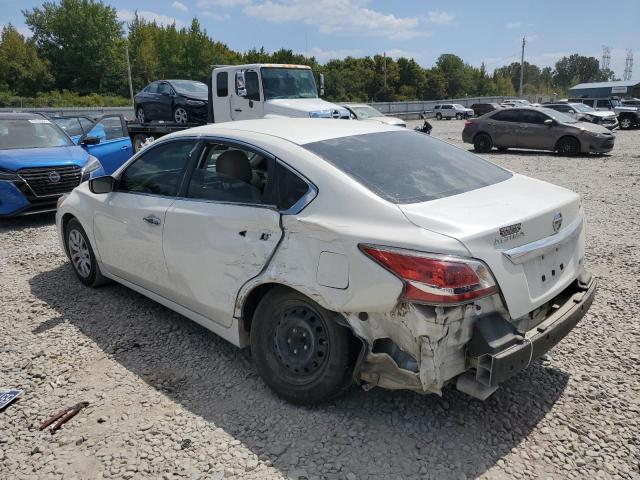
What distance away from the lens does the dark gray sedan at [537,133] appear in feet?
50.8

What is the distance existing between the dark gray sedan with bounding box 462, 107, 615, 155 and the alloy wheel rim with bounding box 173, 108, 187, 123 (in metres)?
9.59

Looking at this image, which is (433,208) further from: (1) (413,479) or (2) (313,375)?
(1) (413,479)

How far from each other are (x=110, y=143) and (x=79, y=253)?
18.0 ft

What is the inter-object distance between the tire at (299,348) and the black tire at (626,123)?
30409 mm

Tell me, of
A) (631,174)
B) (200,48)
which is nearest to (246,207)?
(631,174)

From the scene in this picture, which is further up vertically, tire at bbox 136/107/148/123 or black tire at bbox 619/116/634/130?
tire at bbox 136/107/148/123

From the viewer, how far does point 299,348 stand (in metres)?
2.95

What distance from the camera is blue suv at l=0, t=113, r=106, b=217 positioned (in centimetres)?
743

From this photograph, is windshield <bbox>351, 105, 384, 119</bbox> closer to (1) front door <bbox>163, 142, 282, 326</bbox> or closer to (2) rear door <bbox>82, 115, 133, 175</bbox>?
(2) rear door <bbox>82, 115, 133, 175</bbox>

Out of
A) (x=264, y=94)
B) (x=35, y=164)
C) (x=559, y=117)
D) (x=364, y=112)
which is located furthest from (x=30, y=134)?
(x=559, y=117)

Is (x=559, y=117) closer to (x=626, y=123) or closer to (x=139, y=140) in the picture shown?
(x=139, y=140)

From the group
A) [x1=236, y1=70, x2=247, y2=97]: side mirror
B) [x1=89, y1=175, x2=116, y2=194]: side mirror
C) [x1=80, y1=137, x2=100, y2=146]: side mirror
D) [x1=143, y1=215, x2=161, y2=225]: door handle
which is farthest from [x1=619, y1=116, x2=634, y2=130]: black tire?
[x1=143, y1=215, x2=161, y2=225]: door handle

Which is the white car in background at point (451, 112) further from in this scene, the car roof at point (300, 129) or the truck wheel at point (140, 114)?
the car roof at point (300, 129)

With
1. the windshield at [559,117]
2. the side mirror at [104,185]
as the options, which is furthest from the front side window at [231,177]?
the windshield at [559,117]
